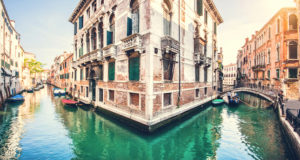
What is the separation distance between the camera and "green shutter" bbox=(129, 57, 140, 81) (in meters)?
8.80

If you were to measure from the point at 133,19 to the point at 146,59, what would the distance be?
361 cm

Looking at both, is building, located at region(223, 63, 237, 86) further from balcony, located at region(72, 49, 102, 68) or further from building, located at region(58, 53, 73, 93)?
building, located at region(58, 53, 73, 93)

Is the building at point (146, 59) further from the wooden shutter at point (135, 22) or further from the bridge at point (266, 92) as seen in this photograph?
the bridge at point (266, 92)

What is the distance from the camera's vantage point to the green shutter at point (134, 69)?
880 centimetres

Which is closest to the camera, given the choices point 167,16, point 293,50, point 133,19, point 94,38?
point 133,19

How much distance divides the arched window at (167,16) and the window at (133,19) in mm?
2040

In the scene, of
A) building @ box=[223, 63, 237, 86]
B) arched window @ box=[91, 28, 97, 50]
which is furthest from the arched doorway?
building @ box=[223, 63, 237, 86]

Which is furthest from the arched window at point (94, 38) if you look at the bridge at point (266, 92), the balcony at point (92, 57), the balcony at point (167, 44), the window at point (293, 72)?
the window at point (293, 72)

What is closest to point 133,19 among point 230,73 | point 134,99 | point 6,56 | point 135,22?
point 135,22

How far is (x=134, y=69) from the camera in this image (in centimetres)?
908

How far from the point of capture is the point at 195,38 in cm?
1361

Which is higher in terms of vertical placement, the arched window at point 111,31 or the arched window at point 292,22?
the arched window at point 292,22

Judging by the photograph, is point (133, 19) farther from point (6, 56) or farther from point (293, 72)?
point (293, 72)

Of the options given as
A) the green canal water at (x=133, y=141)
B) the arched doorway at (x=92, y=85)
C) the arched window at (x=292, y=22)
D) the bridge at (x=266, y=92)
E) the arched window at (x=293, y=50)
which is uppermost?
the arched window at (x=292, y=22)
